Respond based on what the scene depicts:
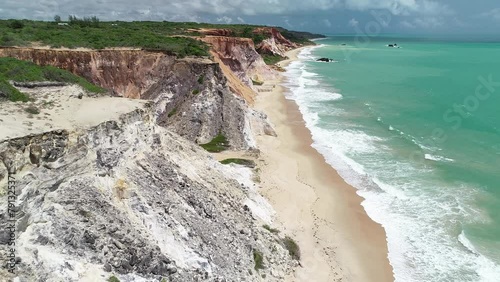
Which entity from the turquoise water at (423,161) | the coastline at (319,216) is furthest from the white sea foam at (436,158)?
the coastline at (319,216)

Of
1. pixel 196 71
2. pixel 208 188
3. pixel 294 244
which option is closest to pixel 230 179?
pixel 208 188

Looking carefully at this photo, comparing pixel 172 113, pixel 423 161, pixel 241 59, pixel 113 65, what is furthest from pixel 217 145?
pixel 241 59

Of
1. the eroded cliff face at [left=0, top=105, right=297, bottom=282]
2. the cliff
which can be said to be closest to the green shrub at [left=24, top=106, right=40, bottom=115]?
the cliff

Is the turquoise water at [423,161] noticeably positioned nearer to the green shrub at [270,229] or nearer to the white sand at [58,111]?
the green shrub at [270,229]

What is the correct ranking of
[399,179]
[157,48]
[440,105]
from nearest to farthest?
[399,179] → [157,48] → [440,105]

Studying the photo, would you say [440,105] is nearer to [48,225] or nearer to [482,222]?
[482,222]

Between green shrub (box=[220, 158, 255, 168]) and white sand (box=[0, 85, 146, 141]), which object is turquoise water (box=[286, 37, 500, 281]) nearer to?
green shrub (box=[220, 158, 255, 168])
